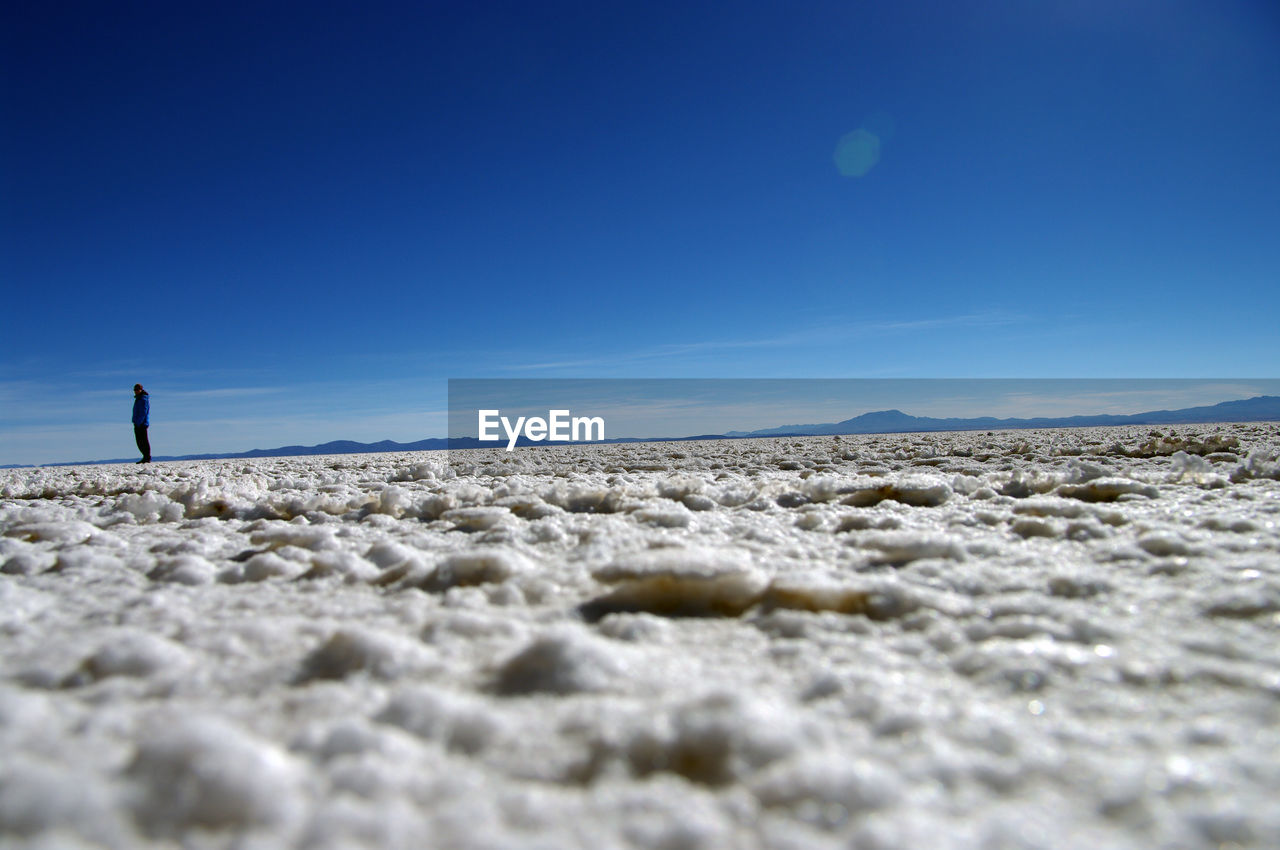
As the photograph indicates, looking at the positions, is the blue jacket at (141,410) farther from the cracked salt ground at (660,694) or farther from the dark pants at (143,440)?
the cracked salt ground at (660,694)

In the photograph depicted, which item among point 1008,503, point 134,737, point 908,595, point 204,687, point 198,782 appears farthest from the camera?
point 1008,503

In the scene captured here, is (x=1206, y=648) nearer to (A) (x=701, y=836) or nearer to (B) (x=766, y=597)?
(B) (x=766, y=597)

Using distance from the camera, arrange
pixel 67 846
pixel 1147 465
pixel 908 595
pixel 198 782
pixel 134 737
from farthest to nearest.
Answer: pixel 1147 465 → pixel 908 595 → pixel 134 737 → pixel 198 782 → pixel 67 846

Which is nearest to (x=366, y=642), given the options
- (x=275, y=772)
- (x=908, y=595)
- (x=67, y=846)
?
(x=275, y=772)

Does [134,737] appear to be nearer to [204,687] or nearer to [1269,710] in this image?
[204,687]

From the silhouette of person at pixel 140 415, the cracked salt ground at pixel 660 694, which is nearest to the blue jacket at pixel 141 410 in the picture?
the silhouette of person at pixel 140 415

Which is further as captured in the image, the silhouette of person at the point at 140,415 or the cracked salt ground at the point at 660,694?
the silhouette of person at the point at 140,415

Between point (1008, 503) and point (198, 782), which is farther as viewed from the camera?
point (1008, 503)
